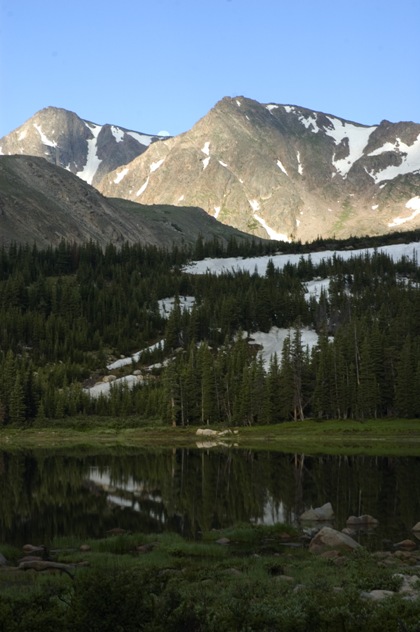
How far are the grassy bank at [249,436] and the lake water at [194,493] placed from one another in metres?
17.4

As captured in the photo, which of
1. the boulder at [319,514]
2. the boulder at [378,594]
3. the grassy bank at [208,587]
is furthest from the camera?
the boulder at [319,514]

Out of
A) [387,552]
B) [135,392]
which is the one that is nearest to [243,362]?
Answer: [135,392]

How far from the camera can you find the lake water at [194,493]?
41719 millimetres

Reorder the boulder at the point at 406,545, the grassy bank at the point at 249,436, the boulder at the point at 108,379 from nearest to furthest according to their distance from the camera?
the boulder at the point at 406,545 → the grassy bank at the point at 249,436 → the boulder at the point at 108,379

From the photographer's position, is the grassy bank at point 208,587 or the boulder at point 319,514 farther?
the boulder at point 319,514

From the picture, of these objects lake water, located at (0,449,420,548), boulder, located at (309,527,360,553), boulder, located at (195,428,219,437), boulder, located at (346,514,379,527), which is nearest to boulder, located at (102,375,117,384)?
boulder, located at (195,428,219,437)

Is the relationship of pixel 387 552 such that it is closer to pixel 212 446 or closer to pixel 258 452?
pixel 258 452

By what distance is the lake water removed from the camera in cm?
4172

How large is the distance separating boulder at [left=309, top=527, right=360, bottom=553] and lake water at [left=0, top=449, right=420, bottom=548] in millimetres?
1907

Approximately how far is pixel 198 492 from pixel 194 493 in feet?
1.72

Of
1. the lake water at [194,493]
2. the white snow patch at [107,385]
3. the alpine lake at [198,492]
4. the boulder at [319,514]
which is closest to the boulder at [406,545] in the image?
the lake water at [194,493]

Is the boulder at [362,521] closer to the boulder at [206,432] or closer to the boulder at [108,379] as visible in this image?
the boulder at [206,432]

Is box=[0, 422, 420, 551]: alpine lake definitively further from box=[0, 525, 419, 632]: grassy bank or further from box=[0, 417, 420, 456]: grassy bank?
box=[0, 417, 420, 456]: grassy bank

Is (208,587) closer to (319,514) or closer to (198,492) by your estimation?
(319,514)
